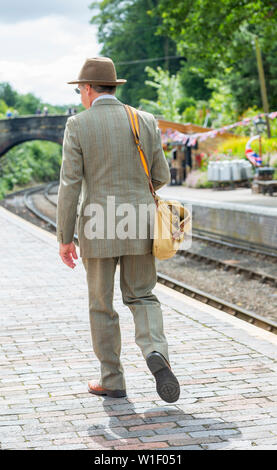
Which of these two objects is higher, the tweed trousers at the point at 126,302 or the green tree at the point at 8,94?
the green tree at the point at 8,94

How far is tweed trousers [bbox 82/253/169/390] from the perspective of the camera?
4.22m

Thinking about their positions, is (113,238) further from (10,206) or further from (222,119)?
(222,119)

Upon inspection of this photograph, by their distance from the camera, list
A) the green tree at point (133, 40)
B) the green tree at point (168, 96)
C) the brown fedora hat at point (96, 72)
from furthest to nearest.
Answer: the green tree at point (133, 40) < the green tree at point (168, 96) < the brown fedora hat at point (96, 72)

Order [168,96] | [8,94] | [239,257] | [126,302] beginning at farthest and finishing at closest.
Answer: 1. [8,94]
2. [168,96]
3. [239,257]
4. [126,302]

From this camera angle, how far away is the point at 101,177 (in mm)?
4176

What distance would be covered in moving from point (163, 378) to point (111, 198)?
1.03 meters

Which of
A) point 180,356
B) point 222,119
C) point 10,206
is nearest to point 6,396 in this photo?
point 180,356

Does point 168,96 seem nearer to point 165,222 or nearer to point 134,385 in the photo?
point 134,385

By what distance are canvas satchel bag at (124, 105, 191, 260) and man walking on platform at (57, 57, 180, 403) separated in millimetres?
34

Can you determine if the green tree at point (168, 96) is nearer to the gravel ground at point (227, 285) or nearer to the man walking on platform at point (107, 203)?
the gravel ground at point (227, 285)

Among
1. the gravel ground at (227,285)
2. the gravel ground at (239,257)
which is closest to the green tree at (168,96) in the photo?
the gravel ground at (239,257)

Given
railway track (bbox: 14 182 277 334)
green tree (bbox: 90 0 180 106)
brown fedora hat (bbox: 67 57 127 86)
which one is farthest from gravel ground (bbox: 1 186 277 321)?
green tree (bbox: 90 0 180 106)

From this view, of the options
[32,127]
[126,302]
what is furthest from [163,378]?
[32,127]

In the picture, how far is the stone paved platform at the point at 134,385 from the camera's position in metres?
3.78
